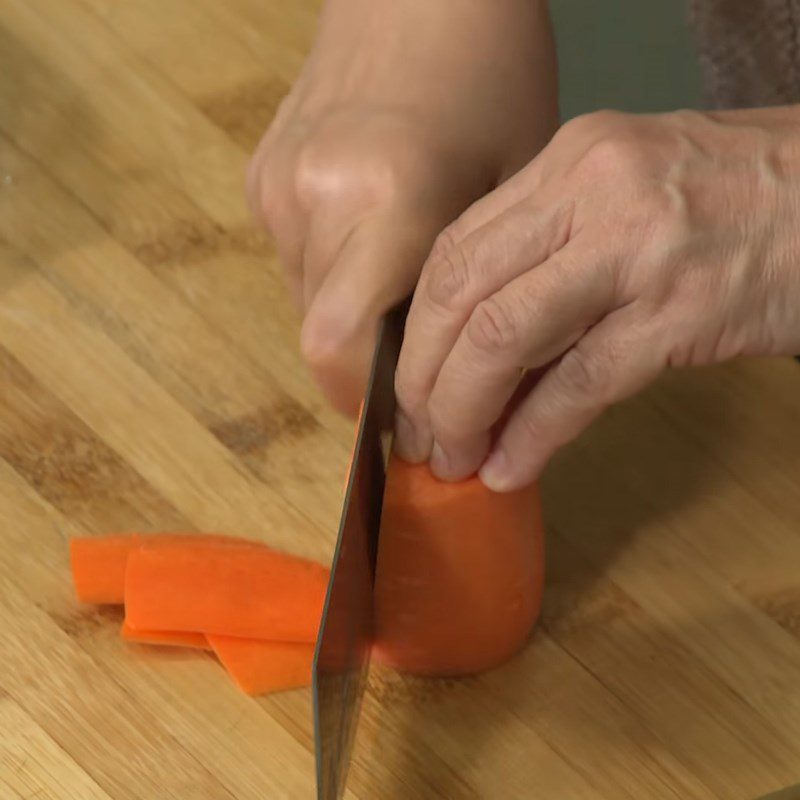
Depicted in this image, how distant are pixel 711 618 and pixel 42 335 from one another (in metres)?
0.74

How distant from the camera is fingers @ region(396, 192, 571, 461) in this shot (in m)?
1.06

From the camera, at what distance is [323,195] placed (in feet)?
4.04

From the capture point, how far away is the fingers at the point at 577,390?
42.1 inches

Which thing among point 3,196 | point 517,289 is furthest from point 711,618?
point 3,196

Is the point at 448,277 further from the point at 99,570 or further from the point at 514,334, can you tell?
the point at 99,570

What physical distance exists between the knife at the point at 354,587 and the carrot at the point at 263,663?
0.21 feet

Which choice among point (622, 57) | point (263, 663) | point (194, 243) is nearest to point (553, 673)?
point (263, 663)

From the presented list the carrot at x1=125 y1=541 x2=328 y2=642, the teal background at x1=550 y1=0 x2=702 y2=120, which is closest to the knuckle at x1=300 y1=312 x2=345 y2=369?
the carrot at x1=125 y1=541 x2=328 y2=642

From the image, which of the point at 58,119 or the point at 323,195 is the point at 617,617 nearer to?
the point at 323,195

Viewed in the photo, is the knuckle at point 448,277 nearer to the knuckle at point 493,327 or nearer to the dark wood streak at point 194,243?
the knuckle at point 493,327

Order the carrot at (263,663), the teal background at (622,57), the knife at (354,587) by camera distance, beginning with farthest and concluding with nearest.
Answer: the teal background at (622,57)
the carrot at (263,663)
the knife at (354,587)

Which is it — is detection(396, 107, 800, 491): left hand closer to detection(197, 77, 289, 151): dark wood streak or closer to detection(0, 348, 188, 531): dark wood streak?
detection(0, 348, 188, 531): dark wood streak

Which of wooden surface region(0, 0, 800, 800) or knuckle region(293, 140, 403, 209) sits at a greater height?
knuckle region(293, 140, 403, 209)

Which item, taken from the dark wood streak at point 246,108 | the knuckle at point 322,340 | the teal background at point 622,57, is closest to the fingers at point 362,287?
the knuckle at point 322,340
